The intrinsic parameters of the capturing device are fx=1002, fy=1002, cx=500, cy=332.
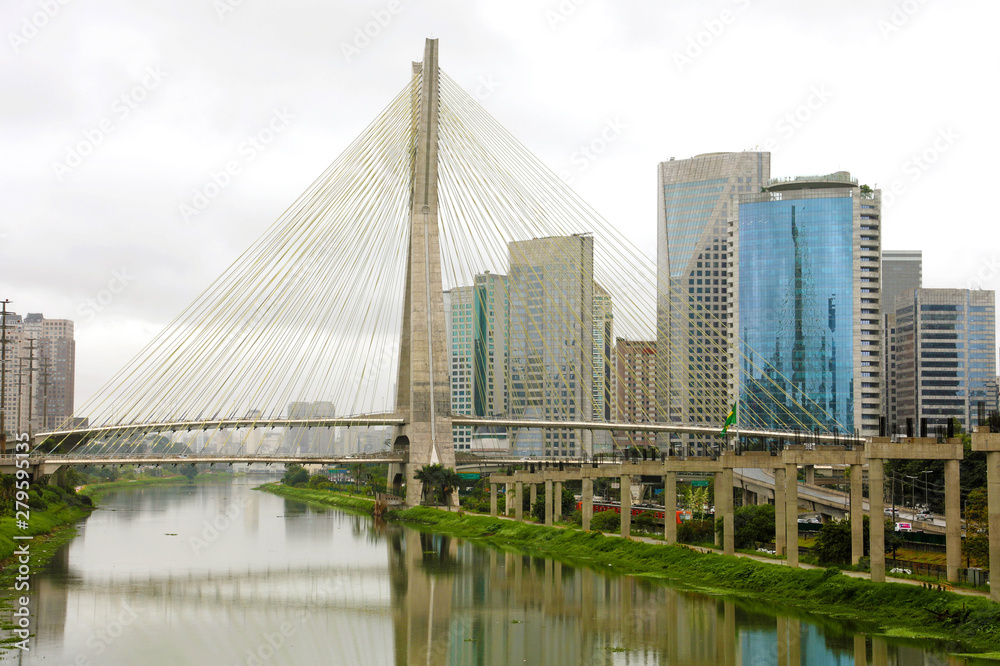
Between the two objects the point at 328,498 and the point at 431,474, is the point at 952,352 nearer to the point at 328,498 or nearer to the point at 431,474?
the point at 431,474

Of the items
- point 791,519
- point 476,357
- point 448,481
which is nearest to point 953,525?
point 791,519

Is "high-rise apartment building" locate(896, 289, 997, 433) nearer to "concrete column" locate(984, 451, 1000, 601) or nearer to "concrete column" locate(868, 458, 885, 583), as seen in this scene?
"concrete column" locate(868, 458, 885, 583)

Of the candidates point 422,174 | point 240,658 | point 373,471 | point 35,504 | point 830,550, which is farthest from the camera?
point 373,471

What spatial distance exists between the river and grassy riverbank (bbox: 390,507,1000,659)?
92cm

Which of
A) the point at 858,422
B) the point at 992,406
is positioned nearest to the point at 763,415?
the point at 858,422

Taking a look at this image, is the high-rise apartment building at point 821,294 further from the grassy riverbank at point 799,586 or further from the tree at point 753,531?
the tree at point 753,531

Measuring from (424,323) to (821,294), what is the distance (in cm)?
4180

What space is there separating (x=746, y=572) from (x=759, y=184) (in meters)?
81.1

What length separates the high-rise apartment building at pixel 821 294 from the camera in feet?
273

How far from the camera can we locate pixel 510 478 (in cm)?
5484

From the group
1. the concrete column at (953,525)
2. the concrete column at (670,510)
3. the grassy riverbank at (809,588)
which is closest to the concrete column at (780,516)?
the grassy riverbank at (809,588)

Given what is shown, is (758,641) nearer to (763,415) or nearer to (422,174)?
(422,174)

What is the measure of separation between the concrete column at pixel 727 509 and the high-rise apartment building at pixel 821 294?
50.9m

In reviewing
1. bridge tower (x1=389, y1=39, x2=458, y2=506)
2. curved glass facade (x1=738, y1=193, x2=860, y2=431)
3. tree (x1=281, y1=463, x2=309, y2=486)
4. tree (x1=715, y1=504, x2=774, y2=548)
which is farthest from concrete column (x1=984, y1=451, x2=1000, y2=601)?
tree (x1=281, y1=463, x2=309, y2=486)
